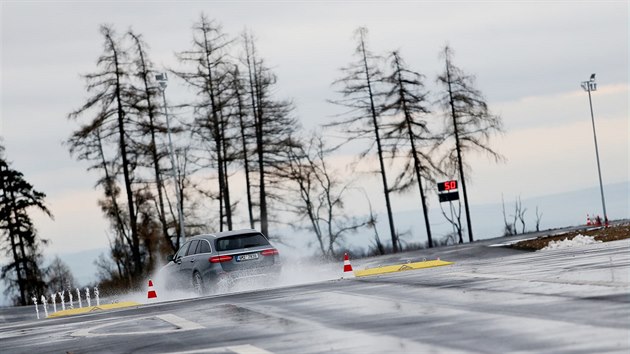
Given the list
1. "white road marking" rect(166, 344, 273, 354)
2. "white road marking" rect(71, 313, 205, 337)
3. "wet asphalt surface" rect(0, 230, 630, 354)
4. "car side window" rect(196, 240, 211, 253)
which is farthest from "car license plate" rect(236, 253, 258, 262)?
"white road marking" rect(166, 344, 273, 354)

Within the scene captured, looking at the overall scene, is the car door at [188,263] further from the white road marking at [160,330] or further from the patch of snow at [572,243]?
the patch of snow at [572,243]

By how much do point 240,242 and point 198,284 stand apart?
5.43 feet

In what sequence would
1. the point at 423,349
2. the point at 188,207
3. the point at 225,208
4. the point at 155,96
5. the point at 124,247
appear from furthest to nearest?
the point at 124,247
the point at 188,207
the point at 225,208
the point at 155,96
the point at 423,349

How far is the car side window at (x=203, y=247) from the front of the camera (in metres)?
27.8

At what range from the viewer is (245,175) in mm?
61219

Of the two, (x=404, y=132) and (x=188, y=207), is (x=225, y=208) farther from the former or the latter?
(x=404, y=132)

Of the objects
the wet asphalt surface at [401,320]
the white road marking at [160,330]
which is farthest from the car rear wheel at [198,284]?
the white road marking at [160,330]

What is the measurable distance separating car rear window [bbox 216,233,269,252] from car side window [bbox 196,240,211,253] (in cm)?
38

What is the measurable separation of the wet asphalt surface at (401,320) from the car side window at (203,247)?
16.8 ft

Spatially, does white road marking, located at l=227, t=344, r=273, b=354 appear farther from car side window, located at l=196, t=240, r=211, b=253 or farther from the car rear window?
car side window, located at l=196, t=240, r=211, b=253

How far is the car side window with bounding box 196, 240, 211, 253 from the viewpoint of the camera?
27755 millimetres

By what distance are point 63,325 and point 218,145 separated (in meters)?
37.5

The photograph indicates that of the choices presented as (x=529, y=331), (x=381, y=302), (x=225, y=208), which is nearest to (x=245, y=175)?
(x=225, y=208)

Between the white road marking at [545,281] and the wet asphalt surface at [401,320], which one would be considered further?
the white road marking at [545,281]
